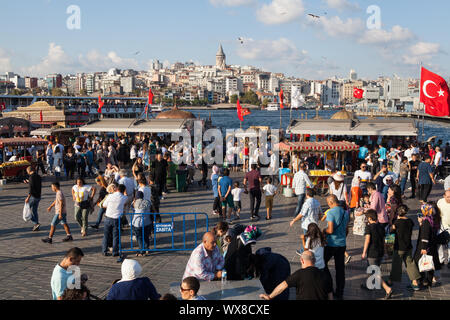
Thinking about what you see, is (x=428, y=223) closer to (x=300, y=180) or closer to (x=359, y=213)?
(x=359, y=213)

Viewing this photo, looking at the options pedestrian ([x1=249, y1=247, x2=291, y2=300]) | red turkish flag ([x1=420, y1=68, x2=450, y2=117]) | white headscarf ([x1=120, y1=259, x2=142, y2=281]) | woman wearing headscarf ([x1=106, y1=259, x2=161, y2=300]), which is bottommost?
pedestrian ([x1=249, y1=247, x2=291, y2=300])

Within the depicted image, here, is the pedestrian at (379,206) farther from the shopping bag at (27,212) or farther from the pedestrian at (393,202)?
the shopping bag at (27,212)

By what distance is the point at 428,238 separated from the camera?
6969mm

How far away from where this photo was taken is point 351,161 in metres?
20.1

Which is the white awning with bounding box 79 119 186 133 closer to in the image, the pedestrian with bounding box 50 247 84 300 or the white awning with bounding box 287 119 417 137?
the white awning with bounding box 287 119 417 137

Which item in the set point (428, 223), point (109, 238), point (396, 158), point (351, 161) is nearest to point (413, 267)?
point (428, 223)

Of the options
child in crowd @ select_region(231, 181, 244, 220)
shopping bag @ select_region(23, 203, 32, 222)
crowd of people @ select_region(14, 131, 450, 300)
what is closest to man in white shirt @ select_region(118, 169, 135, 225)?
crowd of people @ select_region(14, 131, 450, 300)

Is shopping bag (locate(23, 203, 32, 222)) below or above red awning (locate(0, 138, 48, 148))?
below

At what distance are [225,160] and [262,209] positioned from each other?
775 cm

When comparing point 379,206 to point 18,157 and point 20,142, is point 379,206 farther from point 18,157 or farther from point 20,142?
point 18,157

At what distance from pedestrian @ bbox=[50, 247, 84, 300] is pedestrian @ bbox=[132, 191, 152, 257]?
3436mm

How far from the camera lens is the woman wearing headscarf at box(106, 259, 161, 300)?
483 cm

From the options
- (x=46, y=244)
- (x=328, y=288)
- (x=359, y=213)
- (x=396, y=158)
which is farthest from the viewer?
(x=396, y=158)

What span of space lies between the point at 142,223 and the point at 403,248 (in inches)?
182
